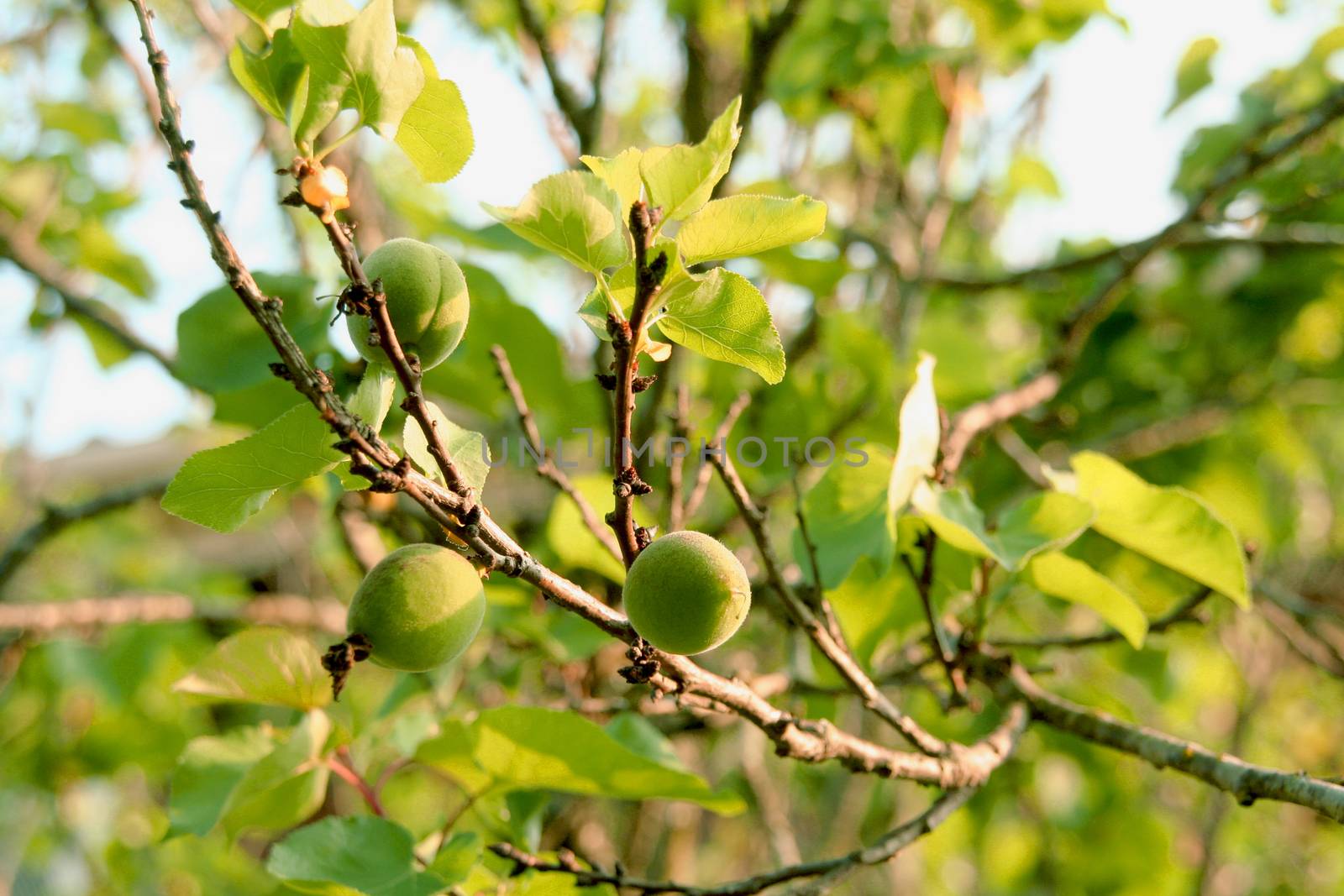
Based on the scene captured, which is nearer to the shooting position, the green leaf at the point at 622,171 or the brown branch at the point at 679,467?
the green leaf at the point at 622,171

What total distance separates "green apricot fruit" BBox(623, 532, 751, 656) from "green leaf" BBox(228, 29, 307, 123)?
0.45 metres

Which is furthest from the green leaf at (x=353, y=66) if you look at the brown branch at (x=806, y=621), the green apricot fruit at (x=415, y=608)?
the brown branch at (x=806, y=621)

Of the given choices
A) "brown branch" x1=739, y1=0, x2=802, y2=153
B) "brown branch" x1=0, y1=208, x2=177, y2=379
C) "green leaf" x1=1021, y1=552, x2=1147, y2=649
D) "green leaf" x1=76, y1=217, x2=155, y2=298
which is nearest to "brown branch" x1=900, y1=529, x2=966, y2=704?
"green leaf" x1=1021, y1=552, x2=1147, y2=649

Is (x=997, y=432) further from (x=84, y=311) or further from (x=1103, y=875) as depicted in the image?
(x=84, y=311)

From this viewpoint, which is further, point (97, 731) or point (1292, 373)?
point (97, 731)

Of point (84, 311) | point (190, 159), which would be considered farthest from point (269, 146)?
point (190, 159)

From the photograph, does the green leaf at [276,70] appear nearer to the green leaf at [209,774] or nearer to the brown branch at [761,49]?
the green leaf at [209,774]

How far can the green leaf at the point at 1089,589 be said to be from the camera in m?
1.25

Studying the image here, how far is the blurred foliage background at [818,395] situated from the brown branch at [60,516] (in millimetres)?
38

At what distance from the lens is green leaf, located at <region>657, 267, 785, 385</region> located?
0.79 metres

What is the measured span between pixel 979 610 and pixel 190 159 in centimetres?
109

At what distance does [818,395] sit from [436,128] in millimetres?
1389

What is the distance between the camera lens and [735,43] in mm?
3240

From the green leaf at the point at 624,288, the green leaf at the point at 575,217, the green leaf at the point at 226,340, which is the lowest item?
the green leaf at the point at 226,340
